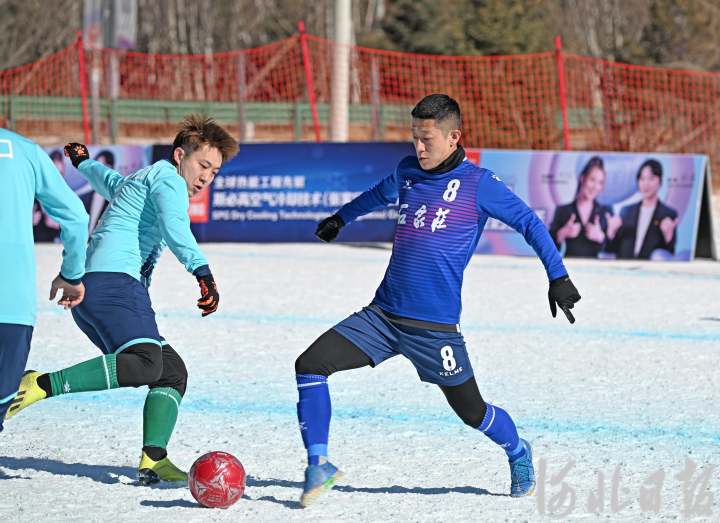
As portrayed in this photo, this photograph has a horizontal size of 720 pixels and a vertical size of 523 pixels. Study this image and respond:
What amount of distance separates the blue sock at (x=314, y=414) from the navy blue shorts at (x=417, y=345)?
0.24m

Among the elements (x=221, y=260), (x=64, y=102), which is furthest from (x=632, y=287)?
(x=64, y=102)

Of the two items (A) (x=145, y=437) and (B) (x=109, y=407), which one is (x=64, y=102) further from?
(A) (x=145, y=437)

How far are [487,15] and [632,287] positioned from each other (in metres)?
A: 34.0

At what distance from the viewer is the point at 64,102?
68.7ft

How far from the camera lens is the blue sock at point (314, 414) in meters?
5.19

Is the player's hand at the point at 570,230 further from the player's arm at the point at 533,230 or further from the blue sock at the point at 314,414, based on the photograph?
the blue sock at the point at 314,414

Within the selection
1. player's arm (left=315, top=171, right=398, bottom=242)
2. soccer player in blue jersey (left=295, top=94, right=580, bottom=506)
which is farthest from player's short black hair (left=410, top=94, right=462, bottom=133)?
player's arm (left=315, top=171, right=398, bottom=242)

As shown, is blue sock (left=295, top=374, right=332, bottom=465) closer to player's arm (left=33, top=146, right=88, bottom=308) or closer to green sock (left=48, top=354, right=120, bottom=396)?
green sock (left=48, top=354, right=120, bottom=396)

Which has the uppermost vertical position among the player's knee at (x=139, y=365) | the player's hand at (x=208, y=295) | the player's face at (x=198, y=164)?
the player's face at (x=198, y=164)

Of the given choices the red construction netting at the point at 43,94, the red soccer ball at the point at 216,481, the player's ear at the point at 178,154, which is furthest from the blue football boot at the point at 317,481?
the red construction netting at the point at 43,94

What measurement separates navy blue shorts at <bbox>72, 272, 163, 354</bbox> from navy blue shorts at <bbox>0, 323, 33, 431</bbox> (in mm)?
679

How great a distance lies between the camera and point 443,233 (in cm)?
526

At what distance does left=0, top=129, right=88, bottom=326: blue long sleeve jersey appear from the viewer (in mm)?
4430

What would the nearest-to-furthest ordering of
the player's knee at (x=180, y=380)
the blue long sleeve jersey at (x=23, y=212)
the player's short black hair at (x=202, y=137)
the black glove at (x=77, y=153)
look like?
the blue long sleeve jersey at (x=23, y=212), the player's short black hair at (x=202, y=137), the player's knee at (x=180, y=380), the black glove at (x=77, y=153)
